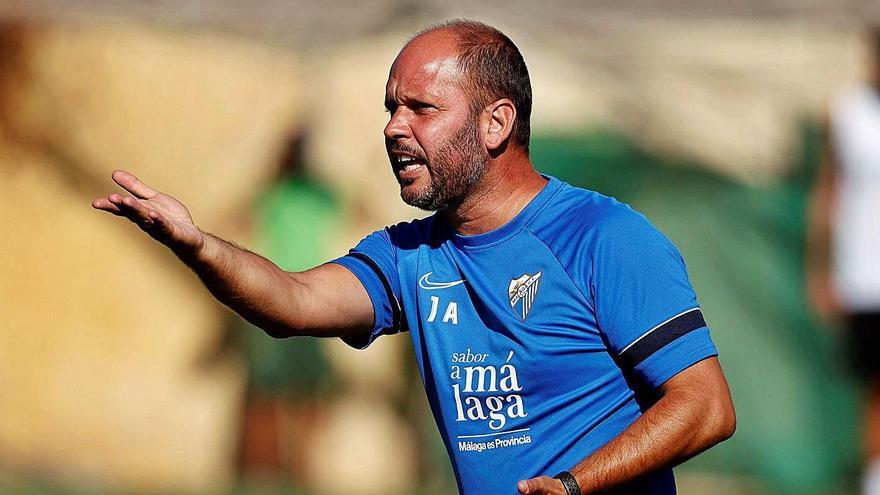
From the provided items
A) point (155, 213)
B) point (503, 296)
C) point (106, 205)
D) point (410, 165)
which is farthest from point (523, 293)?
point (106, 205)

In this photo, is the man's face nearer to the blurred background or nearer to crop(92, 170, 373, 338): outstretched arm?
crop(92, 170, 373, 338): outstretched arm

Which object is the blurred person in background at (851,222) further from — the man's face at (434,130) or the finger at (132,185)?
the finger at (132,185)

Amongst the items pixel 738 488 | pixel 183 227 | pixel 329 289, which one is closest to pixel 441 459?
pixel 738 488

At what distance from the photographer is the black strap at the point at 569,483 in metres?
3.42

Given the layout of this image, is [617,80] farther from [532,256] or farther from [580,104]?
[532,256]

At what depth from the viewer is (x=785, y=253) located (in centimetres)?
812

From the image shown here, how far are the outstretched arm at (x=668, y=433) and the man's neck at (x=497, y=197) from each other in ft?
2.66

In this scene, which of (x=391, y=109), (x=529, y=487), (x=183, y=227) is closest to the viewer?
(x=529, y=487)

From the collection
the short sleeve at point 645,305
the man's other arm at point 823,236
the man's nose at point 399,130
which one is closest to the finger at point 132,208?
the man's nose at point 399,130

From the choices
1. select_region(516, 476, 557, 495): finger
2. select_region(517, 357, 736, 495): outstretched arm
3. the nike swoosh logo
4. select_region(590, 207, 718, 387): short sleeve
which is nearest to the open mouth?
the nike swoosh logo

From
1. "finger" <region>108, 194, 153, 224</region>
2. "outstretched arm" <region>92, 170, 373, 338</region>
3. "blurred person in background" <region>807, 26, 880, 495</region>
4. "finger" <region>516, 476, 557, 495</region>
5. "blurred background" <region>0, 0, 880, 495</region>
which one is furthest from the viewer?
"blurred background" <region>0, 0, 880, 495</region>

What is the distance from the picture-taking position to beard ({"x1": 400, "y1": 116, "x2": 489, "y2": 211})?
408 cm

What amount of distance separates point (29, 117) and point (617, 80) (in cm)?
368

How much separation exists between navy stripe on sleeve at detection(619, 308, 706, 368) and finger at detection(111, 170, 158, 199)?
1.39 metres
